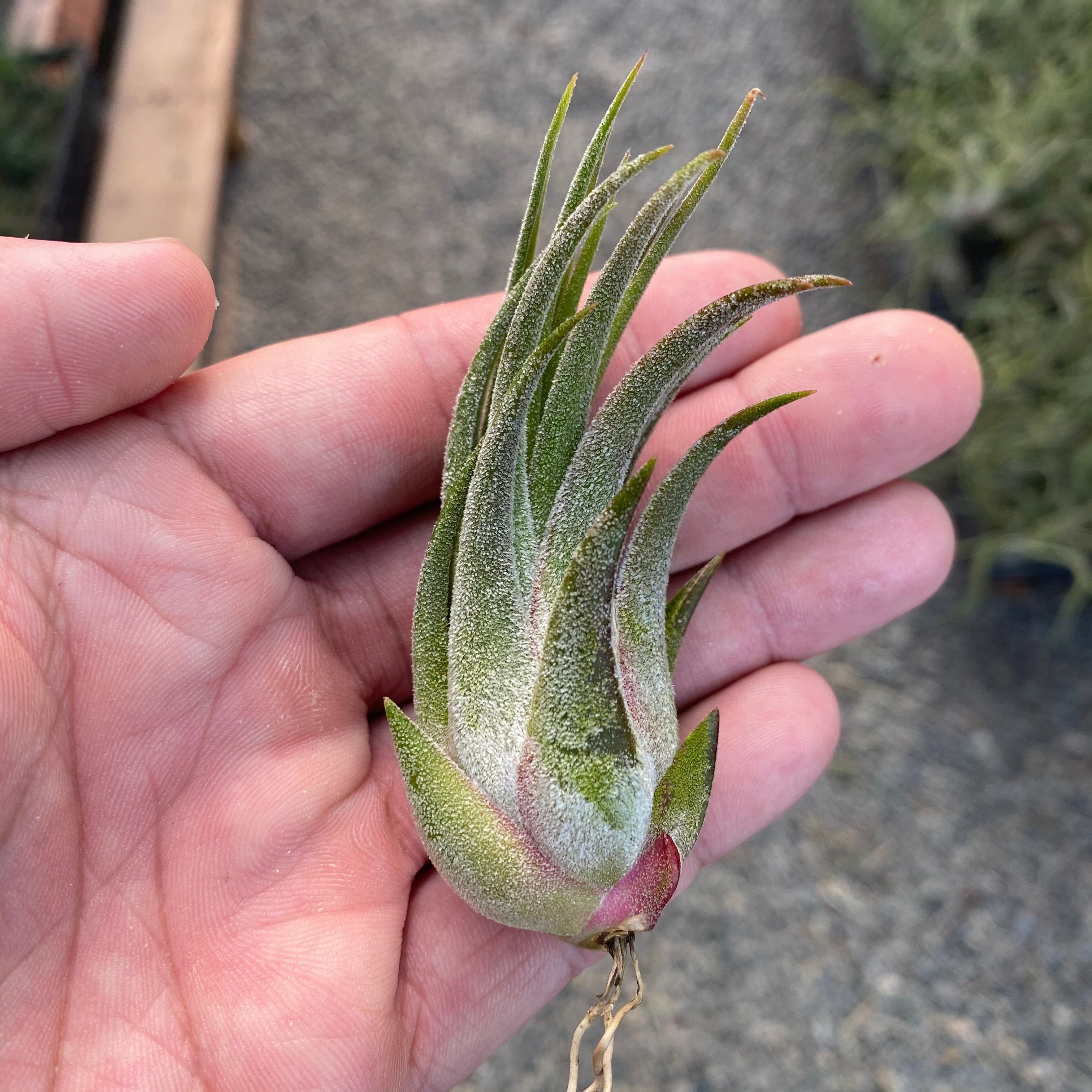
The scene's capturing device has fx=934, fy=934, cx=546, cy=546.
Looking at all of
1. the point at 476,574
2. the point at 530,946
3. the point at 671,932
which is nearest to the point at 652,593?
the point at 476,574

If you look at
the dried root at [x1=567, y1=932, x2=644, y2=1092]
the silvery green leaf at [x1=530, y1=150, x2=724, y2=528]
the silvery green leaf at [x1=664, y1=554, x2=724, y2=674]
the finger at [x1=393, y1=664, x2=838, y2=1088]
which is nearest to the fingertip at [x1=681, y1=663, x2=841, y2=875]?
the finger at [x1=393, y1=664, x2=838, y2=1088]

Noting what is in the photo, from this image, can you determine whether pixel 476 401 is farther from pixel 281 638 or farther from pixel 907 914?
pixel 907 914

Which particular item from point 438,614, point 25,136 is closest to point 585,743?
point 438,614

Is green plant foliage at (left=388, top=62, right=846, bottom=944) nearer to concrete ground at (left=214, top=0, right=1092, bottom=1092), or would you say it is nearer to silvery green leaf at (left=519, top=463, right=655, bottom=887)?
silvery green leaf at (left=519, top=463, right=655, bottom=887)

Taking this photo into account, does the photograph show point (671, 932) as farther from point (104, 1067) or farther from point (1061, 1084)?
point (104, 1067)

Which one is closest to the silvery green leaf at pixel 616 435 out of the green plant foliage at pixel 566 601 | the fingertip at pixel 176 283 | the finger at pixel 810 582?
the green plant foliage at pixel 566 601
